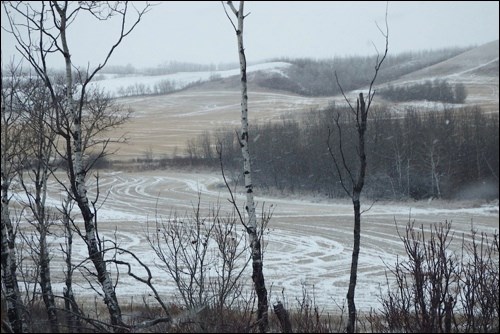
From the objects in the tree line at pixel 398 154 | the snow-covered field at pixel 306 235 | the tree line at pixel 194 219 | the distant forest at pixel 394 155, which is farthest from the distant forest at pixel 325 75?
the snow-covered field at pixel 306 235

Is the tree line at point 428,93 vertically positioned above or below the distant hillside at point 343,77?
below

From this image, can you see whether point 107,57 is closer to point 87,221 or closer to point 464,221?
point 87,221

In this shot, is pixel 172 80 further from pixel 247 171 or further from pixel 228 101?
pixel 247 171

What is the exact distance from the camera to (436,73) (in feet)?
229

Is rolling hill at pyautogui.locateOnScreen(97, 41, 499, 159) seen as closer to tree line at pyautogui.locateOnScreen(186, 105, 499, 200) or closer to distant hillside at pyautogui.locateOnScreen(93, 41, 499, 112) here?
distant hillside at pyautogui.locateOnScreen(93, 41, 499, 112)

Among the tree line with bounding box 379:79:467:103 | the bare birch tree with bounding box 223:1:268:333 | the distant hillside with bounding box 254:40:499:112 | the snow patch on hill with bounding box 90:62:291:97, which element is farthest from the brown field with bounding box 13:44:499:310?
the snow patch on hill with bounding box 90:62:291:97

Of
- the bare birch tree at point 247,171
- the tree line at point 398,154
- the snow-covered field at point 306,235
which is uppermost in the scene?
the bare birch tree at point 247,171

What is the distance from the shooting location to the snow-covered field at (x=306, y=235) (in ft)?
50.1

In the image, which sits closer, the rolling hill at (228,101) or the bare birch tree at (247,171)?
the bare birch tree at (247,171)

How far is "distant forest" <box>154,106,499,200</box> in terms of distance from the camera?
2536 cm

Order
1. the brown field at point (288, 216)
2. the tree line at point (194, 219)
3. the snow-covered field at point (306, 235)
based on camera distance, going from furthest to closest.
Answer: the brown field at point (288, 216), the snow-covered field at point (306, 235), the tree line at point (194, 219)

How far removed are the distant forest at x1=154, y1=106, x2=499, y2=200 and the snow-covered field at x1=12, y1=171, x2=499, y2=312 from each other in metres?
1.33

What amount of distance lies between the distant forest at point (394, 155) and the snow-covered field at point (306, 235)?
133 centimetres

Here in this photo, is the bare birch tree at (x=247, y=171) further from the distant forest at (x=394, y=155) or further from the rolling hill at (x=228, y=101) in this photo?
the rolling hill at (x=228, y=101)
